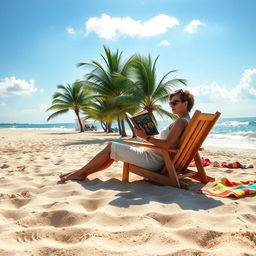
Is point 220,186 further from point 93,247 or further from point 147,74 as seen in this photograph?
point 147,74

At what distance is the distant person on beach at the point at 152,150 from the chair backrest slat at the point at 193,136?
112mm

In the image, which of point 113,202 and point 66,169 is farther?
point 66,169

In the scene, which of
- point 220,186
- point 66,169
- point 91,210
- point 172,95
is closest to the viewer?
point 91,210

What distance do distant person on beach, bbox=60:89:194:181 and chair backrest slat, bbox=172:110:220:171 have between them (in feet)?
0.37

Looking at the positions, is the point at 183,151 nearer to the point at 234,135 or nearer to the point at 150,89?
the point at 150,89

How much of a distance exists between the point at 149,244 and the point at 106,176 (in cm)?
202

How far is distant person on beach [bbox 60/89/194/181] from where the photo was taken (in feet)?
9.11

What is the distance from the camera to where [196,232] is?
1684 mm

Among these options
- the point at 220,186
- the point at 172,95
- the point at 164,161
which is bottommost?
Result: the point at 220,186

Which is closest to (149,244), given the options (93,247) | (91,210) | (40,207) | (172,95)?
(93,247)

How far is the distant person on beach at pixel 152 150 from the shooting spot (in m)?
2.78

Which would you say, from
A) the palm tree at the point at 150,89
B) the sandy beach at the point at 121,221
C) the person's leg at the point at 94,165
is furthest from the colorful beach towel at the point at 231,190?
the palm tree at the point at 150,89

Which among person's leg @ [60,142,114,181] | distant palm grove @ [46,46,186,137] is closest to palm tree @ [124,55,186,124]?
distant palm grove @ [46,46,186,137]

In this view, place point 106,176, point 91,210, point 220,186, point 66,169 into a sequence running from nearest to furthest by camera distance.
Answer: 1. point 91,210
2. point 220,186
3. point 106,176
4. point 66,169
